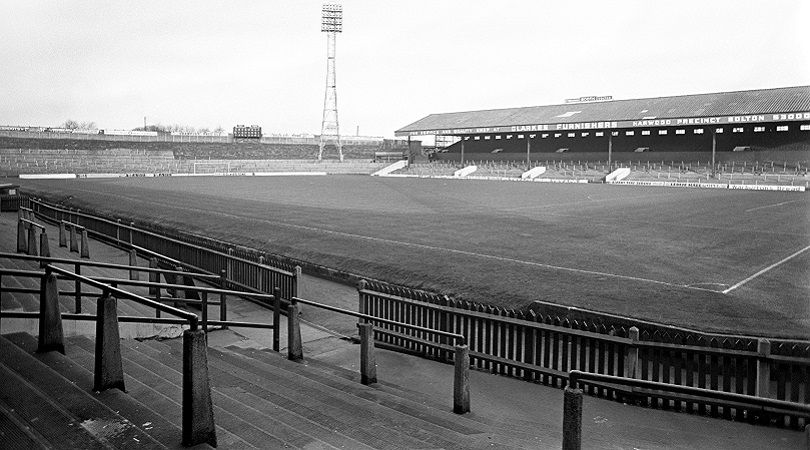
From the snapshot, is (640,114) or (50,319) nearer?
(50,319)

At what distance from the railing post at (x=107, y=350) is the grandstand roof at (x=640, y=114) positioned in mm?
A: 62757

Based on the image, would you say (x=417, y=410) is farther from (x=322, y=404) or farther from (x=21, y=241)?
(x=21, y=241)

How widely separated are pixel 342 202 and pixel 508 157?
48.7 m

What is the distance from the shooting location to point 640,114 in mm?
69188

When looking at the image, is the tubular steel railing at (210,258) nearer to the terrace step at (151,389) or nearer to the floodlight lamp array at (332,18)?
the terrace step at (151,389)

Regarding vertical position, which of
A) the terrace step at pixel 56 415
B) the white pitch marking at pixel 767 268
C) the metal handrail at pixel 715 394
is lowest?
the white pitch marking at pixel 767 268

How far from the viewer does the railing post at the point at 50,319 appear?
6027mm

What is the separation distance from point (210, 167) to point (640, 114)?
55.4 metres

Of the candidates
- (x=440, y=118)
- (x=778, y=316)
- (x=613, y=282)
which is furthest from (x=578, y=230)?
(x=440, y=118)

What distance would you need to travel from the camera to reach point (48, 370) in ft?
18.0

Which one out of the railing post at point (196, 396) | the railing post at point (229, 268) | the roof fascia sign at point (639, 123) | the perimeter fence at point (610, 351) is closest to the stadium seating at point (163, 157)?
the roof fascia sign at point (639, 123)

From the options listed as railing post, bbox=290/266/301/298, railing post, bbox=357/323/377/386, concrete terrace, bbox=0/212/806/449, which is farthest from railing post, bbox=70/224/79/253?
railing post, bbox=357/323/377/386

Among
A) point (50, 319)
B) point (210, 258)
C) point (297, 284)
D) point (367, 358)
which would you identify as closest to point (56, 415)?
point (50, 319)

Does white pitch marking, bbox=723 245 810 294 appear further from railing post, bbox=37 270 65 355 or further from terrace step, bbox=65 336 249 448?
railing post, bbox=37 270 65 355
